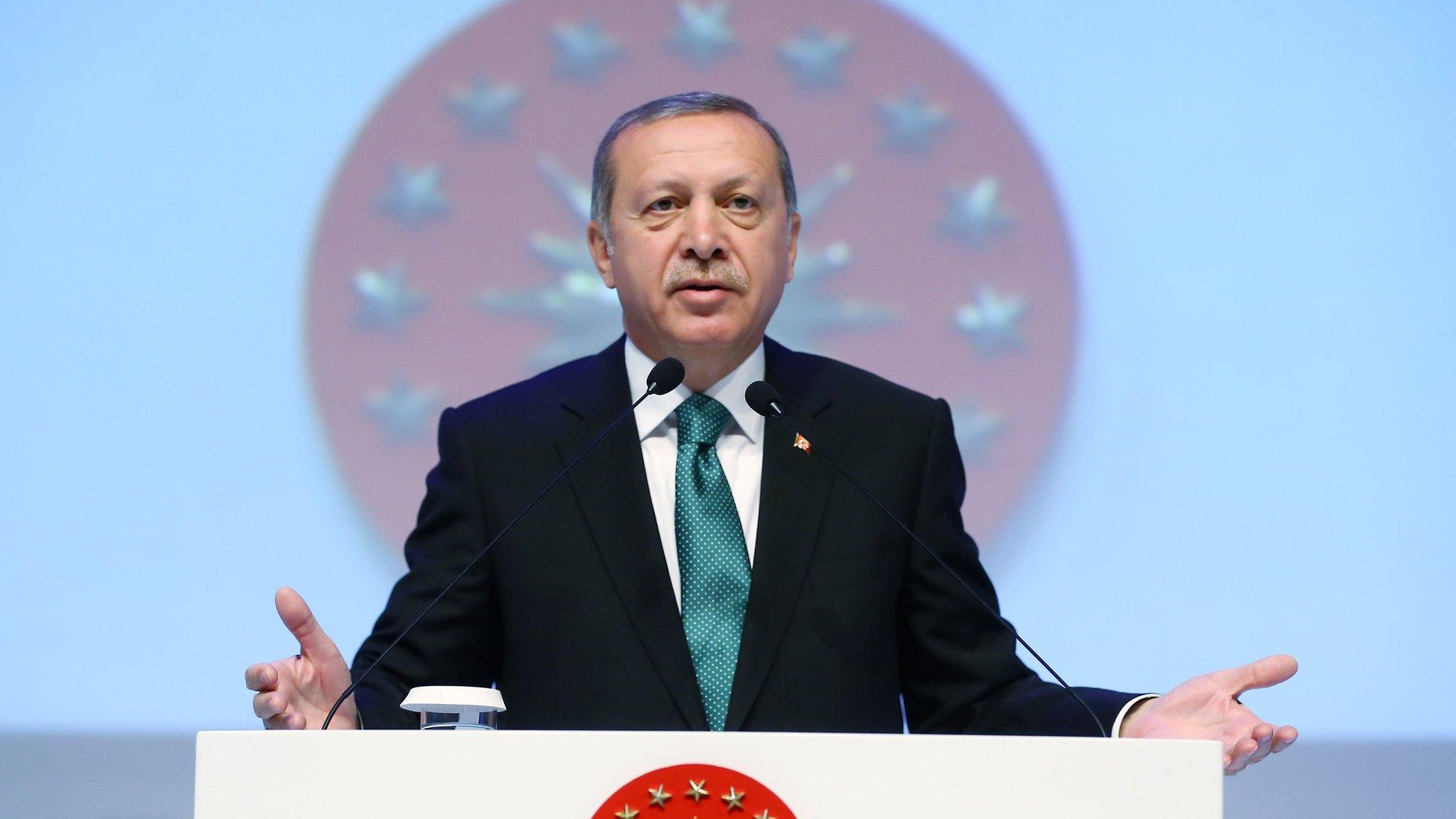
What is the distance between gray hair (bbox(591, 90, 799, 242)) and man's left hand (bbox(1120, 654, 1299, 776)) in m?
0.98

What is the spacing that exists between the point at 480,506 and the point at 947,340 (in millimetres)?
1154

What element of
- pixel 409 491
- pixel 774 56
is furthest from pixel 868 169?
pixel 409 491

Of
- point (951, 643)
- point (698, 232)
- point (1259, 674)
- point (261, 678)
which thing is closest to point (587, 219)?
point (698, 232)

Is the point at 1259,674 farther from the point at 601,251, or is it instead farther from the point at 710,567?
the point at 601,251

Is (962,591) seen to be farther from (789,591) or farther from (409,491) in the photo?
(409,491)

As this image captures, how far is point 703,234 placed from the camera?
196 cm

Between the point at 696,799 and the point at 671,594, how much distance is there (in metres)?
0.73

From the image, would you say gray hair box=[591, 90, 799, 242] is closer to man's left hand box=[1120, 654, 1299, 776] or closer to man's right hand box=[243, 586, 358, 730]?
man's right hand box=[243, 586, 358, 730]

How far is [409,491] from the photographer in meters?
2.75

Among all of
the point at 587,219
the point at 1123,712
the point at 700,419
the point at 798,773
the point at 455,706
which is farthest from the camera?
the point at 587,219

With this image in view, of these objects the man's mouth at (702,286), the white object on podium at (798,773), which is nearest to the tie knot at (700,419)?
the man's mouth at (702,286)

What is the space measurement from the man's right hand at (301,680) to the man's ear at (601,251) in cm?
79

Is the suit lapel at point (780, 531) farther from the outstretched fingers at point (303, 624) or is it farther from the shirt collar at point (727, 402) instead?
the outstretched fingers at point (303, 624)

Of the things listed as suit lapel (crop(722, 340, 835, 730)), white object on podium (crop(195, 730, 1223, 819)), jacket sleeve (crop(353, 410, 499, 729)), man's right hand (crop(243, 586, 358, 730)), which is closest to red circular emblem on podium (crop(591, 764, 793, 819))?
white object on podium (crop(195, 730, 1223, 819))
